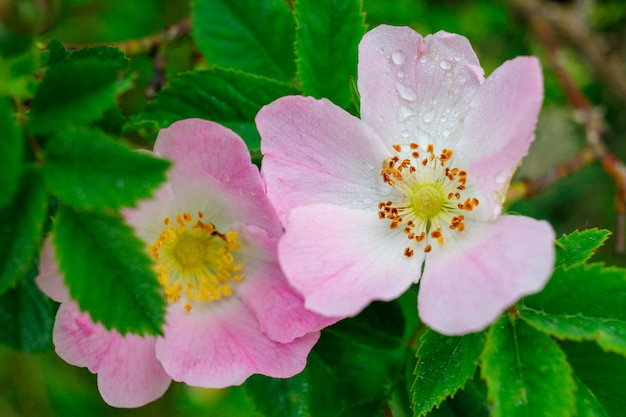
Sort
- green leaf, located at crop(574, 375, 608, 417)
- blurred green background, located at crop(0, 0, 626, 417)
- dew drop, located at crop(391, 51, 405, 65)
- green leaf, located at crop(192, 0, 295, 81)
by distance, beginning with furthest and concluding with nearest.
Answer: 1. blurred green background, located at crop(0, 0, 626, 417)
2. green leaf, located at crop(192, 0, 295, 81)
3. dew drop, located at crop(391, 51, 405, 65)
4. green leaf, located at crop(574, 375, 608, 417)

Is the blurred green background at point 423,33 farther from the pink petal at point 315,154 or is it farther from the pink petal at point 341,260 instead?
the pink petal at point 341,260

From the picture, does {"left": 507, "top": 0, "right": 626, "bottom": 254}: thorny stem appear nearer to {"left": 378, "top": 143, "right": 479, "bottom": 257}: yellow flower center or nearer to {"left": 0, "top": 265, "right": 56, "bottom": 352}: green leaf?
{"left": 378, "top": 143, "right": 479, "bottom": 257}: yellow flower center

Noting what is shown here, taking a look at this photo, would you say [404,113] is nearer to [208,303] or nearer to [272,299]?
[272,299]

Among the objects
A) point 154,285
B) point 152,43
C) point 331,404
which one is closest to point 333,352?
point 331,404

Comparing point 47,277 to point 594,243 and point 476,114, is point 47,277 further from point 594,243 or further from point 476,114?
point 594,243

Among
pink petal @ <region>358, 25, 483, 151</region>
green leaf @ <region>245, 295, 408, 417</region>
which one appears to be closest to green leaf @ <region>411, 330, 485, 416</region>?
green leaf @ <region>245, 295, 408, 417</region>

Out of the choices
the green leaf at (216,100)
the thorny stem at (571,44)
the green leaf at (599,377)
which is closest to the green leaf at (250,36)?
the green leaf at (216,100)
